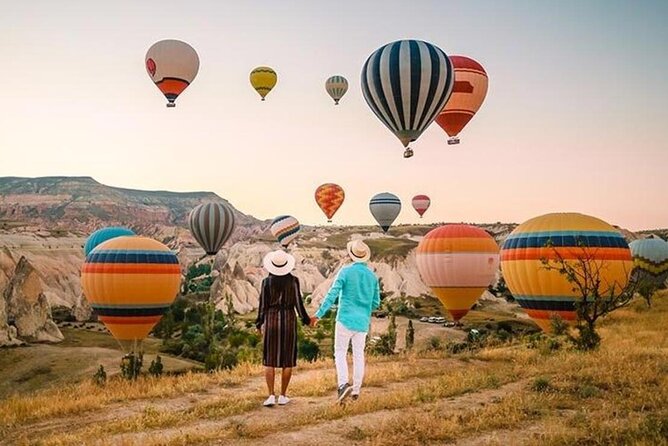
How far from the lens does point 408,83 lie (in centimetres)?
2528

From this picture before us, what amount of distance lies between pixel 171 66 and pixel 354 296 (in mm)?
30146

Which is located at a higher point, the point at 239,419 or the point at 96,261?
the point at 96,261

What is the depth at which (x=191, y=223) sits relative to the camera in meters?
57.8

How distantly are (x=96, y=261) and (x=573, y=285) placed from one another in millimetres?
16106

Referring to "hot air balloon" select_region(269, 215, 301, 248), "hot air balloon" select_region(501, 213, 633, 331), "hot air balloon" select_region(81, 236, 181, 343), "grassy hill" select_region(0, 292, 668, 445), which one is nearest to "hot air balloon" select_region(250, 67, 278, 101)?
"hot air balloon" select_region(269, 215, 301, 248)

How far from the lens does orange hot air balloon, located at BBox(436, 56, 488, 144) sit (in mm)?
29047

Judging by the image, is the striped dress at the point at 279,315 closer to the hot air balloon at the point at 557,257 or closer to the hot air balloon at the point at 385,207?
the hot air balloon at the point at 557,257

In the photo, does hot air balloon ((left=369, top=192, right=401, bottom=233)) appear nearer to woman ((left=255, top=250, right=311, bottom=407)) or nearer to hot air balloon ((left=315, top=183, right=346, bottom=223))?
hot air balloon ((left=315, top=183, right=346, bottom=223))

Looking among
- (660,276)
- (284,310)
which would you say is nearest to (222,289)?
(660,276)

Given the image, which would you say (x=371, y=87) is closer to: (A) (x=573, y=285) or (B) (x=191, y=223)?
(A) (x=573, y=285)

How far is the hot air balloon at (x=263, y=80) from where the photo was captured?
50750mm

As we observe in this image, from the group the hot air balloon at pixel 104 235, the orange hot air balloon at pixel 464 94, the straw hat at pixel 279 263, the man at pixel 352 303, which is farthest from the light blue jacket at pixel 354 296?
the hot air balloon at pixel 104 235

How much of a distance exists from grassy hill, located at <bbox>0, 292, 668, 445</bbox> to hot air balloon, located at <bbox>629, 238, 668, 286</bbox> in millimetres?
34486

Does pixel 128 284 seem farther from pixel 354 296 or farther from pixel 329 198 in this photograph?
pixel 329 198
